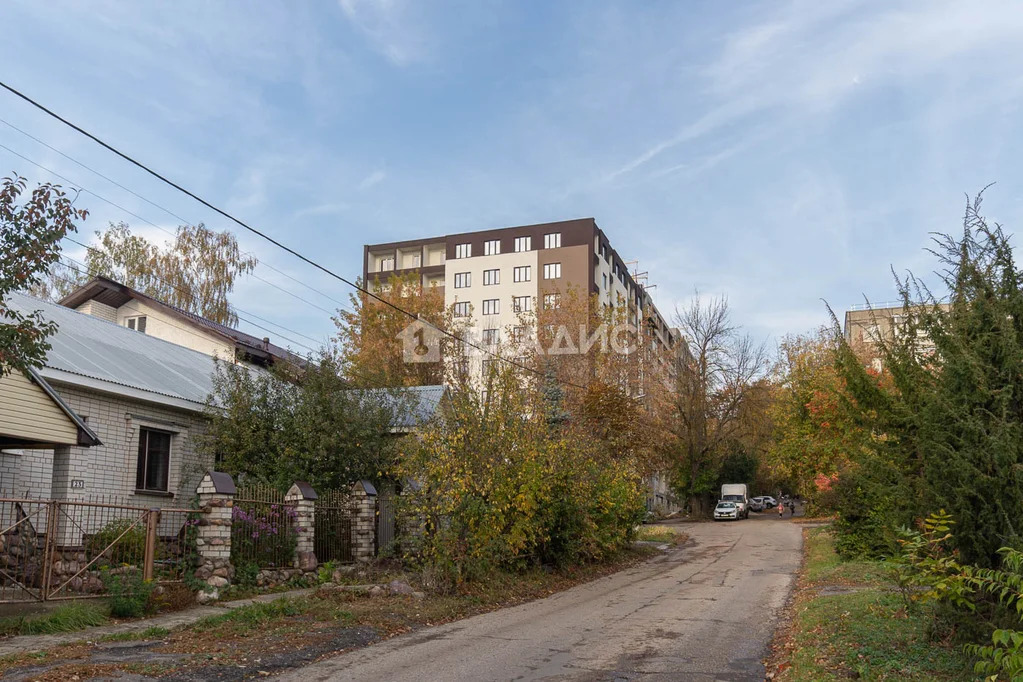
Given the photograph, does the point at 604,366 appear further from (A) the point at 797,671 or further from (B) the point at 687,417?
(A) the point at 797,671

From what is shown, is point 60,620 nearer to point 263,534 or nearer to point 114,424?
point 263,534

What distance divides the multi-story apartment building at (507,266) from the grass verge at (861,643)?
58297 millimetres

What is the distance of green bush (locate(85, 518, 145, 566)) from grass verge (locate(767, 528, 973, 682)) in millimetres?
10336

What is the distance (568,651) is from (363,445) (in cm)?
1055

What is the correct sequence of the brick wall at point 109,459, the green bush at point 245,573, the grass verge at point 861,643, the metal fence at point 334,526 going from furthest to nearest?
the metal fence at point 334,526 → the brick wall at point 109,459 → the green bush at point 245,573 → the grass verge at point 861,643

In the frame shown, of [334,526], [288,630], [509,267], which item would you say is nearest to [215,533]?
[288,630]

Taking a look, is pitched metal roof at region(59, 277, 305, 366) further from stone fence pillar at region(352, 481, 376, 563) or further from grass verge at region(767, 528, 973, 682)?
grass verge at region(767, 528, 973, 682)

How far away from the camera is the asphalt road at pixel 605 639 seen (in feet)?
32.0

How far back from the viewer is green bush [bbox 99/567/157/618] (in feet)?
41.4

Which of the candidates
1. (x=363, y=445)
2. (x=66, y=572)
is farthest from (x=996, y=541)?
(x=363, y=445)

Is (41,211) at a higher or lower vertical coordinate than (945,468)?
higher

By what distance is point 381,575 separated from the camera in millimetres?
17656

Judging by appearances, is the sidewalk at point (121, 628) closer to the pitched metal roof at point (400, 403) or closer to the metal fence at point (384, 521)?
the metal fence at point (384, 521)

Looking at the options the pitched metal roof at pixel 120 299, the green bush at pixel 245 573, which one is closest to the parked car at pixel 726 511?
the pitched metal roof at pixel 120 299
